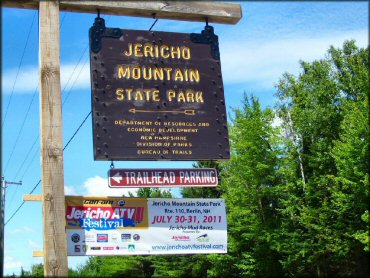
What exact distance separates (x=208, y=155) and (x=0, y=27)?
3845mm

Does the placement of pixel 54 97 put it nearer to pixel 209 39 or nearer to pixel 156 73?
pixel 156 73

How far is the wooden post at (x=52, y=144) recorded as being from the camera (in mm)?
6973

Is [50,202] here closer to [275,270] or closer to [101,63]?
[101,63]

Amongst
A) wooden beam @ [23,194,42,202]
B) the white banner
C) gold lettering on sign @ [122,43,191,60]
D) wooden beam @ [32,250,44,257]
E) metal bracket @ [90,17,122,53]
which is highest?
metal bracket @ [90,17,122,53]

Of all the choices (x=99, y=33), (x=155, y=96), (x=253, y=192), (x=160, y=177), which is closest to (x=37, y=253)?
(x=160, y=177)

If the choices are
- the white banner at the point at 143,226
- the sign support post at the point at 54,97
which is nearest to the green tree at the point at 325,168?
the white banner at the point at 143,226

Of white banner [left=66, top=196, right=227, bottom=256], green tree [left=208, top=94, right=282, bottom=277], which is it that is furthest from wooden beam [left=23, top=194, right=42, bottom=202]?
green tree [left=208, top=94, right=282, bottom=277]

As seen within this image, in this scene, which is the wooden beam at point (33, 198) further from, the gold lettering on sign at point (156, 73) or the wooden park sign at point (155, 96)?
the gold lettering on sign at point (156, 73)

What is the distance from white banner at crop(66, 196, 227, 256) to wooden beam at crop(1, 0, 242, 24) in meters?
2.94

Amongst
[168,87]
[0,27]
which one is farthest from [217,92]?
[0,27]

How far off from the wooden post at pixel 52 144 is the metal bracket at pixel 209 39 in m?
2.21

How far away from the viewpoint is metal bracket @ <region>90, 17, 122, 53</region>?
8.02 meters

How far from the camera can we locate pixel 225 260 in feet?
113

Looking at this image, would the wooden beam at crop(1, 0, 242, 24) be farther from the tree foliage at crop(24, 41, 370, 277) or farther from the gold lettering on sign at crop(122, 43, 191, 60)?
the tree foliage at crop(24, 41, 370, 277)
